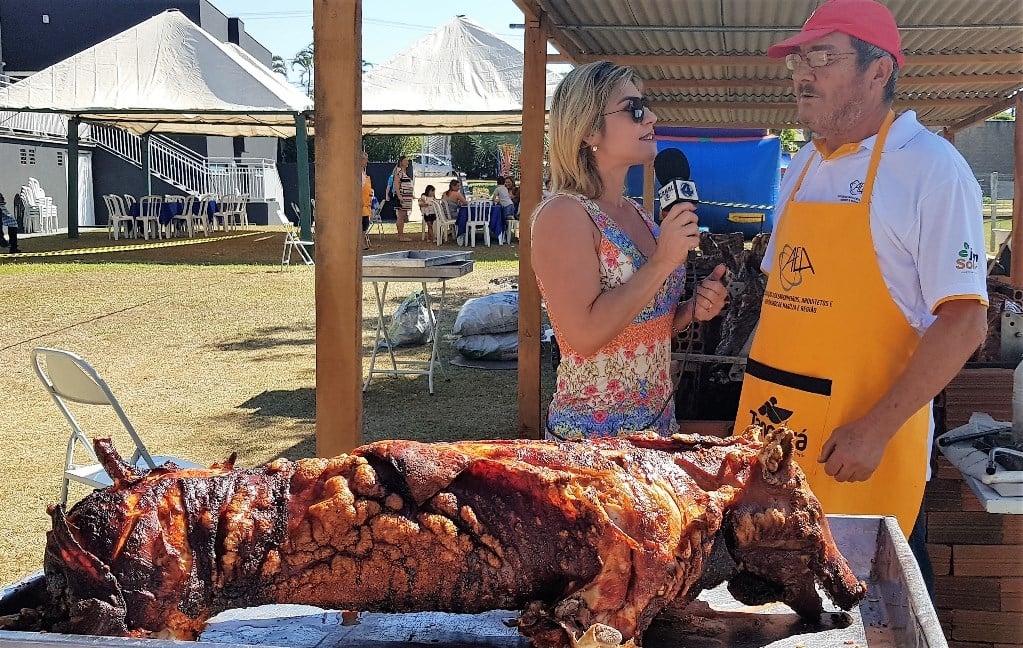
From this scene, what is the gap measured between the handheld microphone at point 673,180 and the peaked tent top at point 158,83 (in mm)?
17947

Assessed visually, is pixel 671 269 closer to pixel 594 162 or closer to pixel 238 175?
pixel 594 162

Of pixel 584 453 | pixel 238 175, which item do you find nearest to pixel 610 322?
pixel 584 453

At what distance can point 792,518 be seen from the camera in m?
1.66

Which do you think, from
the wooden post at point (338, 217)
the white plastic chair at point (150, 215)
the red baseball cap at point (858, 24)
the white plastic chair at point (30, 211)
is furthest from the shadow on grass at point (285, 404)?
the white plastic chair at point (30, 211)

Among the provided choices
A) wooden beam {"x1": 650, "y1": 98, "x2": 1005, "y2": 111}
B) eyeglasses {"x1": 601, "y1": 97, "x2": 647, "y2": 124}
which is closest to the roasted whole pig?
eyeglasses {"x1": 601, "y1": 97, "x2": 647, "y2": 124}

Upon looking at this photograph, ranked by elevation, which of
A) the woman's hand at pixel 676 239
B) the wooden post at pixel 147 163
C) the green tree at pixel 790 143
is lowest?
the woman's hand at pixel 676 239

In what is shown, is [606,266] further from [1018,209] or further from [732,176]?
[732,176]

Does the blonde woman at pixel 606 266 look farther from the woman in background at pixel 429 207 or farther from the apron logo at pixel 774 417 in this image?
the woman in background at pixel 429 207

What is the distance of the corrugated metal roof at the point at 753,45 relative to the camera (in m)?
5.20

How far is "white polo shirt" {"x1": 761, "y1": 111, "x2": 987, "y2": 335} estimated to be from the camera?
222 cm

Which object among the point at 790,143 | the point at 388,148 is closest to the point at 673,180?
the point at 790,143

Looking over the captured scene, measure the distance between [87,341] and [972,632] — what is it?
10.2 meters

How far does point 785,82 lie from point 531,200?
298 centimetres

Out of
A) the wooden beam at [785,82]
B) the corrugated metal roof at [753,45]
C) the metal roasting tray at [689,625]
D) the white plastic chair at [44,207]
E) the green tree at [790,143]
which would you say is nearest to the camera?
the metal roasting tray at [689,625]
